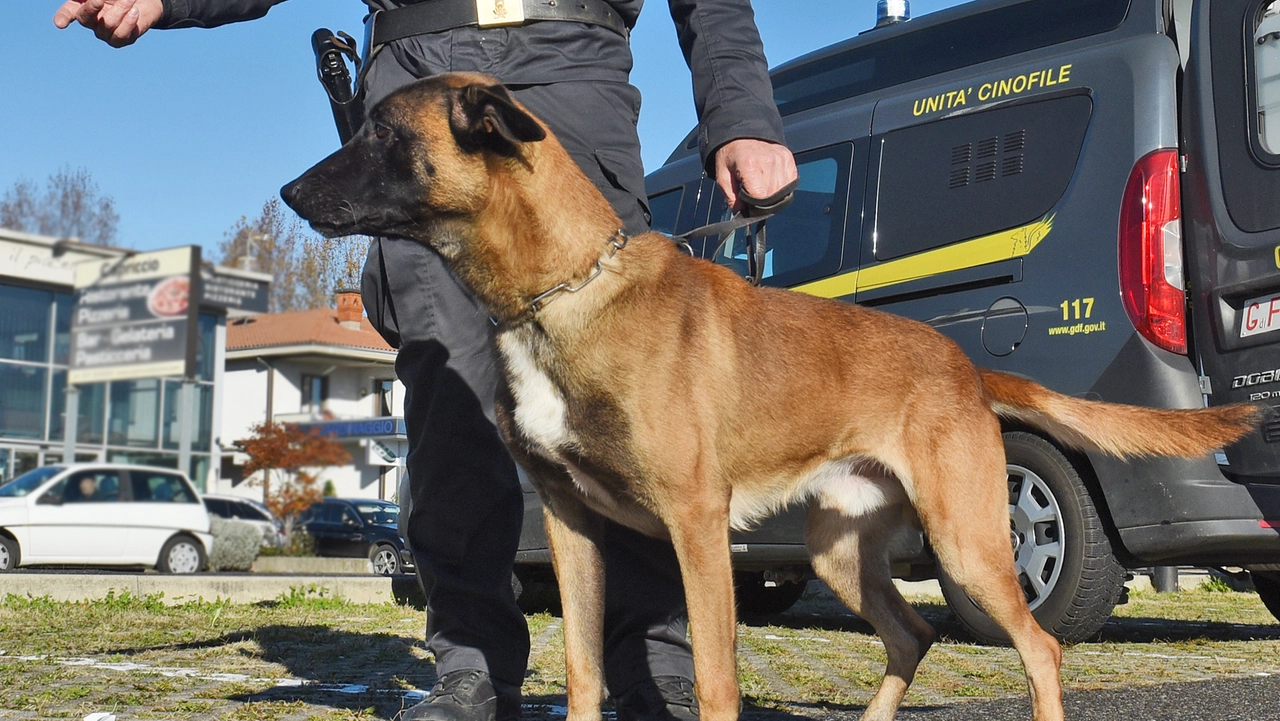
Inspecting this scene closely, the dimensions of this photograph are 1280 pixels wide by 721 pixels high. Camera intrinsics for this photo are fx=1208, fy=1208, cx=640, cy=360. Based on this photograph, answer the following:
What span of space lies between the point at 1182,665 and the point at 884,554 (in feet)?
7.25

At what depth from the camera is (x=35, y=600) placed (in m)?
8.83

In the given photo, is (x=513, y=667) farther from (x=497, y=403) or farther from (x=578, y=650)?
(x=497, y=403)

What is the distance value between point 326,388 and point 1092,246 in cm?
635

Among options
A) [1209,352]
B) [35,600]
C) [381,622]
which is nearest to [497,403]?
[1209,352]

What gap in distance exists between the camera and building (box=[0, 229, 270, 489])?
305cm

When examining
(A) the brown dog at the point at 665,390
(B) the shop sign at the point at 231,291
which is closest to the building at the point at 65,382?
(B) the shop sign at the point at 231,291

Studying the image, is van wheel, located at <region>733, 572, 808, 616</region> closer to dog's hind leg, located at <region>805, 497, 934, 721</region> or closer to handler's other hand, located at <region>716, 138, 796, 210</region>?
dog's hind leg, located at <region>805, 497, 934, 721</region>

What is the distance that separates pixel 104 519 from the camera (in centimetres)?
1881

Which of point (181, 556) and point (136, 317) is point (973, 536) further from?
point (181, 556)

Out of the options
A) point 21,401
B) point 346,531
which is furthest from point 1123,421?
point 346,531

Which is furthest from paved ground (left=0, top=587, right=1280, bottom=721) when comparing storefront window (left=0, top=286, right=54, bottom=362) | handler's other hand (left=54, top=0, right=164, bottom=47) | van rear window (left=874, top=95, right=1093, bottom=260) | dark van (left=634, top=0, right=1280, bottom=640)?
storefront window (left=0, top=286, right=54, bottom=362)

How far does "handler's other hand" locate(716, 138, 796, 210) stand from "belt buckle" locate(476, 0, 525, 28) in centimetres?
66

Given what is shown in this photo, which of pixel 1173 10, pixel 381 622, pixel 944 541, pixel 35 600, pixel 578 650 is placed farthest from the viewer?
pixel 35 600

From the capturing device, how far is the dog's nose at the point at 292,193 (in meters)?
2.88
